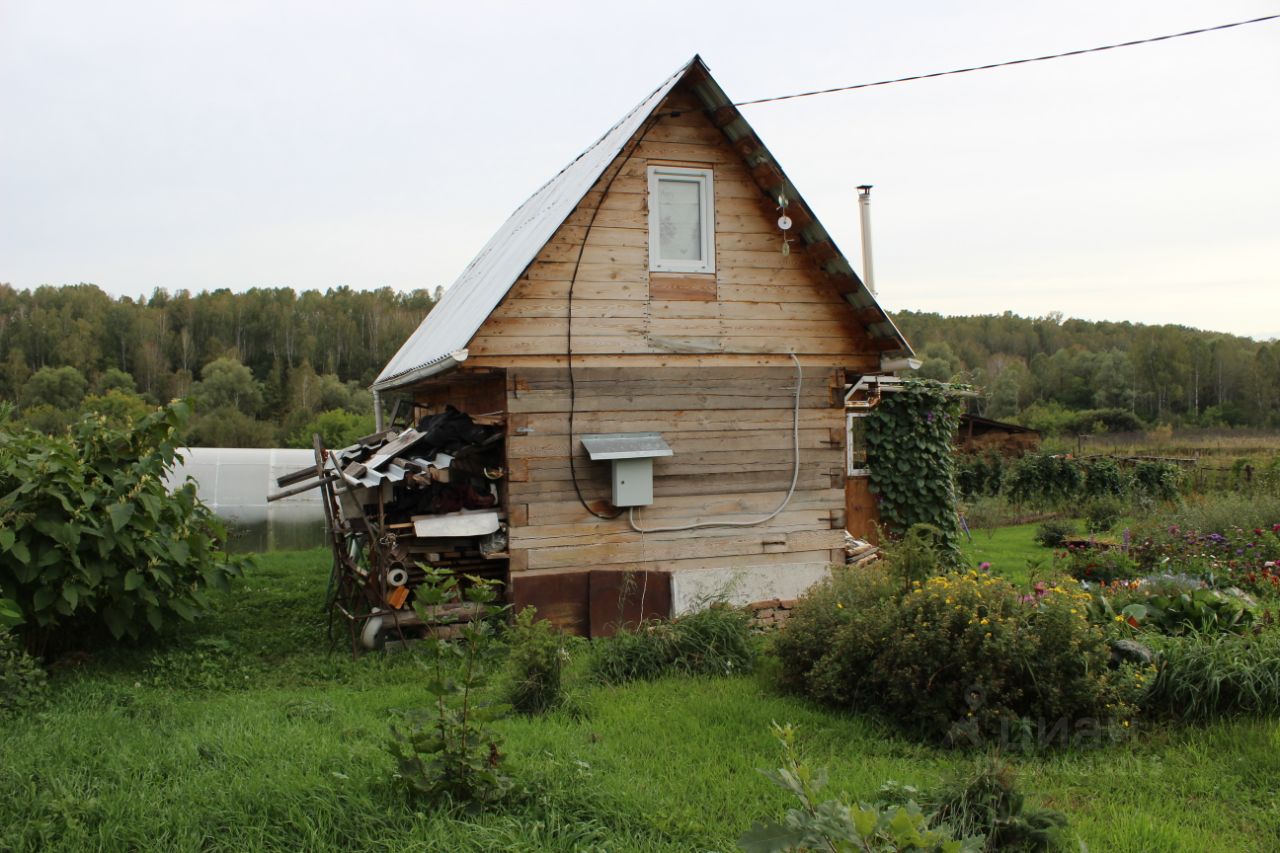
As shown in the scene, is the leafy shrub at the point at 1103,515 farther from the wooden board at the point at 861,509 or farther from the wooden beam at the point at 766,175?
the wooden beam at the point at 766,175

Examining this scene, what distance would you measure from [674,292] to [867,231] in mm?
5001

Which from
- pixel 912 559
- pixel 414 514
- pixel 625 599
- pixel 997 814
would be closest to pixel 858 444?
pixel 625 599

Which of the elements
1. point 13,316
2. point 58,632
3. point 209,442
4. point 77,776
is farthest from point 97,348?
point 77,776

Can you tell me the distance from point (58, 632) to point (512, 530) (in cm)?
423

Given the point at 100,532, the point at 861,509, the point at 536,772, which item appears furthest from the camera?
the point at 861,509

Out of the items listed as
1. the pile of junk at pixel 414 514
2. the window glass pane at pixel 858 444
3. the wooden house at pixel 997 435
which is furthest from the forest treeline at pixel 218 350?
the pile of junk at pixel 414 514

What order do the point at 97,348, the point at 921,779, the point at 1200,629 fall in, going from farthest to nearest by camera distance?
the point at 97,348 → the point at 1200,629 → the point at 921,779

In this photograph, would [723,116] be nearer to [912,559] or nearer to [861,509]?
[912,559]

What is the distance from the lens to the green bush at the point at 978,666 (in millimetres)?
6289

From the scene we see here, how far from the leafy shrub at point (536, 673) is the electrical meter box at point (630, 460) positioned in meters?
3.06

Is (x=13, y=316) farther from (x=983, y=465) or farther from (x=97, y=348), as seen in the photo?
(x=983, y=465)

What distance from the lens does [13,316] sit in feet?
229

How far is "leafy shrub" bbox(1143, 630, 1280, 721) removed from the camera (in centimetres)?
633

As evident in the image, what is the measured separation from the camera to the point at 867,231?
1427 cm
